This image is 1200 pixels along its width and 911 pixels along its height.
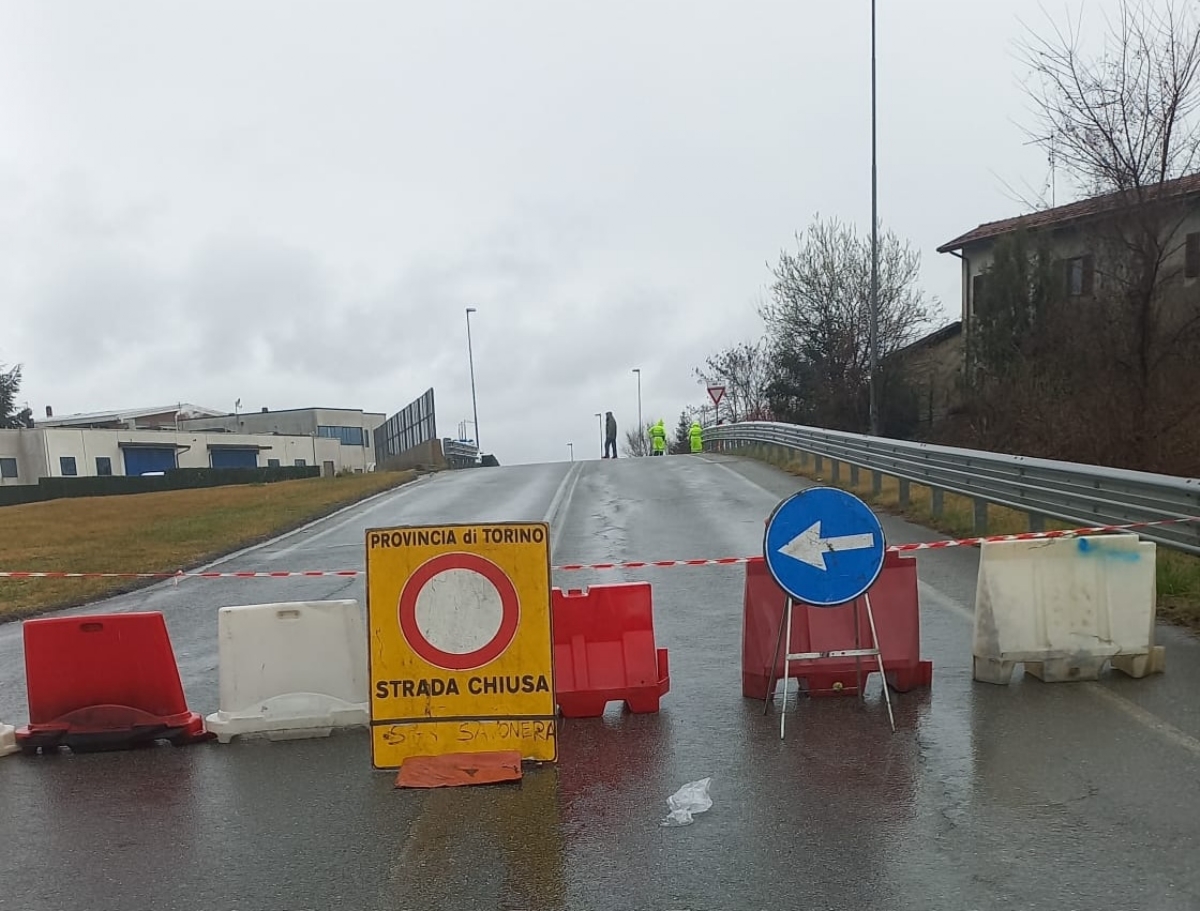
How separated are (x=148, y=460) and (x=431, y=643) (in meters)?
72.8

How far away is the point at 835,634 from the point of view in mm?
6219

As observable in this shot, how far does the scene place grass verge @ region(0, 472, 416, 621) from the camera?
40.7 feet

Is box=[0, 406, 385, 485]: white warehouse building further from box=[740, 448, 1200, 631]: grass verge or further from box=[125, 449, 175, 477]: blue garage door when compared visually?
box=[740, 448, 1200, 631]: grass verge

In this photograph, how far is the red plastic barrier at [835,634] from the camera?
6152 millimetres

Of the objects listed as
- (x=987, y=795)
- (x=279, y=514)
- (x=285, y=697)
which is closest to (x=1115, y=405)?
(x=987, y=795)

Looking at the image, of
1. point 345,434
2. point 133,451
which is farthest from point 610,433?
point 345,434

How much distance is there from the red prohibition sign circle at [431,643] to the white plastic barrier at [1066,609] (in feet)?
9.85

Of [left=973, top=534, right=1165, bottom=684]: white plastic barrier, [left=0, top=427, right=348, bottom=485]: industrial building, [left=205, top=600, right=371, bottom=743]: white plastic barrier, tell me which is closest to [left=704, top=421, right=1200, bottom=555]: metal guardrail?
[left=973, top=534, right=1165, bottom=684]: white plastic barrier

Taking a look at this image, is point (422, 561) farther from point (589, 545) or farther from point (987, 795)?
point (589, 545)

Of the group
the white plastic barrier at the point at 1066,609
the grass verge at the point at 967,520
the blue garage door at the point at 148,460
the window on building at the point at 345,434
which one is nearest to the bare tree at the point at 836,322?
the grass verge at the point at 967,520

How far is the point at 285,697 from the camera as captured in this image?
595cm

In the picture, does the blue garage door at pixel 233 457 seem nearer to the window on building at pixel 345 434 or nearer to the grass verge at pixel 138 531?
the window on building at pixel 345 434

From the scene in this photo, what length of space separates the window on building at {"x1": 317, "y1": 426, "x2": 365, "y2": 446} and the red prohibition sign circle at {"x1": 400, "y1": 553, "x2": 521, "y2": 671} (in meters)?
99.1

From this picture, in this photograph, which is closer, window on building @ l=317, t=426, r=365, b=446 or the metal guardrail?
the metal guardrail
